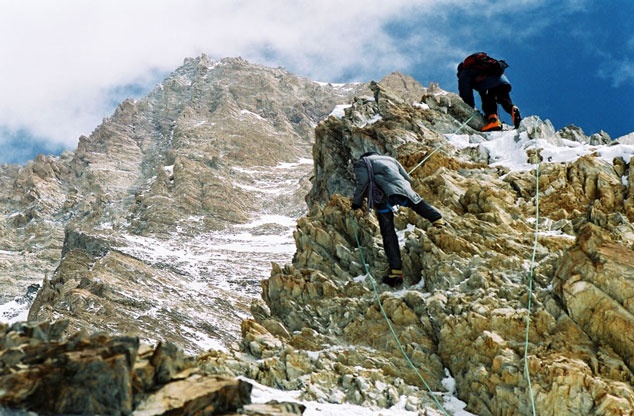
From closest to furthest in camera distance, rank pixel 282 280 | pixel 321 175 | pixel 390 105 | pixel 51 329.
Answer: pixel 51 329 → pixel 282 280 → pixel 390 105 → pixel 321 175

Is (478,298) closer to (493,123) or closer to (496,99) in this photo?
(493,123)

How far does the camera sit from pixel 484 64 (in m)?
20.2

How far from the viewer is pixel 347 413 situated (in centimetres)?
1295

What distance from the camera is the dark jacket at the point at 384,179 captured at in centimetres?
1633

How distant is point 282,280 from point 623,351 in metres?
11.8

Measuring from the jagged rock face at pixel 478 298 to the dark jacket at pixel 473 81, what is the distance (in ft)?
12.4

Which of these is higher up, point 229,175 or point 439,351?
point 229,175

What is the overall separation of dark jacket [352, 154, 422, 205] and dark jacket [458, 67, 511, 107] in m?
5.46

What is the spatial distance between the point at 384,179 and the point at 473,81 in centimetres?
655

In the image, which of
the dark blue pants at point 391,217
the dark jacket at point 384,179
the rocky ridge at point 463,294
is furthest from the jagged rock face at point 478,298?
the dark jacket at point 384,179

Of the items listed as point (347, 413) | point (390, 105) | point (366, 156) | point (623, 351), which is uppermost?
point (390, 105)

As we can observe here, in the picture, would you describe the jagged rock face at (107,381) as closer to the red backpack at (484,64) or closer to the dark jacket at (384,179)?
the dark jacket at (384,179)

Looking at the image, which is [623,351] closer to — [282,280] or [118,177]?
[282,280]

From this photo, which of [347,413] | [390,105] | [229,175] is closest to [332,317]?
[347,413]
